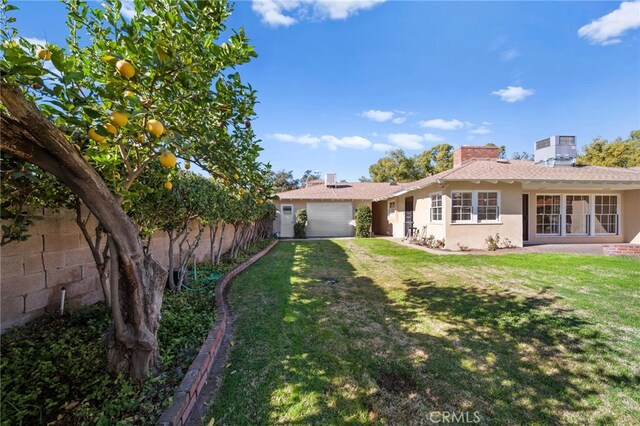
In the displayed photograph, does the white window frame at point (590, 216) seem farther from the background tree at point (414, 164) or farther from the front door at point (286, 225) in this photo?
the background tree at point (414, 164)

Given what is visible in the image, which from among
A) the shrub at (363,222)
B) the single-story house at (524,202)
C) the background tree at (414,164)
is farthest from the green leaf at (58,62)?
the background tree at (414,164)

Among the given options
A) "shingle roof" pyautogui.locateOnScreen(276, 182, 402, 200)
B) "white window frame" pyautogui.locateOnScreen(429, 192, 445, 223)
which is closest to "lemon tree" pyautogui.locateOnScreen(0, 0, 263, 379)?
"white window frame" pyautogui.locateOnScreen(429, 192, 445, 223)

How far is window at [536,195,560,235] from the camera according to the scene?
12.8 meters

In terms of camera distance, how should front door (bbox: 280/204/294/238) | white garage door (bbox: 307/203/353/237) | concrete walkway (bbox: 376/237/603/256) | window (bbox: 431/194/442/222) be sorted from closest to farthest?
concrete walkway (bbox: 376/237/603/256), window (bbox: 431/194/442/222), front door (bbox: 280/204/294/238), white garage door (bbox: 307/203/353/237)

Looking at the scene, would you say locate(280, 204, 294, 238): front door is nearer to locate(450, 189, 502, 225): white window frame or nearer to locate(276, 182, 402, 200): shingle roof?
locate(276, 182, 402, 200): shingle roof

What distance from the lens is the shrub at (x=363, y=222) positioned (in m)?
17.7

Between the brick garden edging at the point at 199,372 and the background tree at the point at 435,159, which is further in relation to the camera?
the background tree at the point at 435,159

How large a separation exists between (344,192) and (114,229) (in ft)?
63.7

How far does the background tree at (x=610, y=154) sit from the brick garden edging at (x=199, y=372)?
30429 mm

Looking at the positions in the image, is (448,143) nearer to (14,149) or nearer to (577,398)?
(577,398)

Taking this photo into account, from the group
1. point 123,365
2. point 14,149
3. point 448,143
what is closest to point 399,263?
point 123,365

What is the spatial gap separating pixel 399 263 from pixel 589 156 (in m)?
29.7

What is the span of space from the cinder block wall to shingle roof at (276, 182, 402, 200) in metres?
14.6

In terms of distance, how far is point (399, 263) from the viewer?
8680mm
